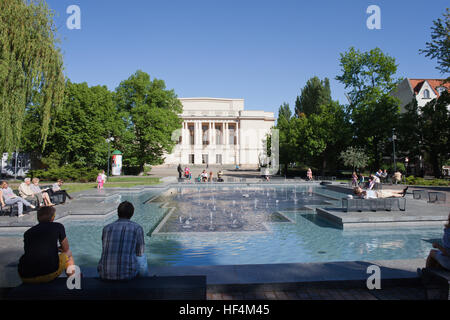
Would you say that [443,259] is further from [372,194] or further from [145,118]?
[145,118]

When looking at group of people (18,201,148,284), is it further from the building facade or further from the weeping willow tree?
the building facade

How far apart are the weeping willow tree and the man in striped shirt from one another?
1554cm

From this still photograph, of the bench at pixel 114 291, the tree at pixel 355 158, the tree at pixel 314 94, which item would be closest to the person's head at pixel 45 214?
Result: the bench at pixel 114 291

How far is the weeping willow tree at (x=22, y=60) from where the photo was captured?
15180 mm

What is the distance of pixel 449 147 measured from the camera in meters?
30.5

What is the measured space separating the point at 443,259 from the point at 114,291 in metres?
4.51

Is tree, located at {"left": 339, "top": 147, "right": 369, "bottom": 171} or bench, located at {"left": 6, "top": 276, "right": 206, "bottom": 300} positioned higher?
tree, located at {"left": 339, "top": 147, "right": 369, "bottom": 171}

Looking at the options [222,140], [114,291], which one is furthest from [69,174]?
[222,140]

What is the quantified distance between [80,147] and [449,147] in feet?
134

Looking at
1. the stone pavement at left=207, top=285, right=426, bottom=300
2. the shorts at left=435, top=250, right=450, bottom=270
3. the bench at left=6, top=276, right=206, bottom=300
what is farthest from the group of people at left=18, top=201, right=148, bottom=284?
the shorts at left=435, top=250, right=450, bottom=270

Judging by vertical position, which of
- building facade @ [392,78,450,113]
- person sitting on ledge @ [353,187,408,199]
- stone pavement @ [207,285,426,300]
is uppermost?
building facade @ [392,78,450,113]

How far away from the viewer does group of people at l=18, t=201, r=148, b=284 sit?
353cm

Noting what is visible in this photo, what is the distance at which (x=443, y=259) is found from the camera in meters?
4.17

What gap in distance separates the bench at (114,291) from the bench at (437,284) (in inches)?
127
